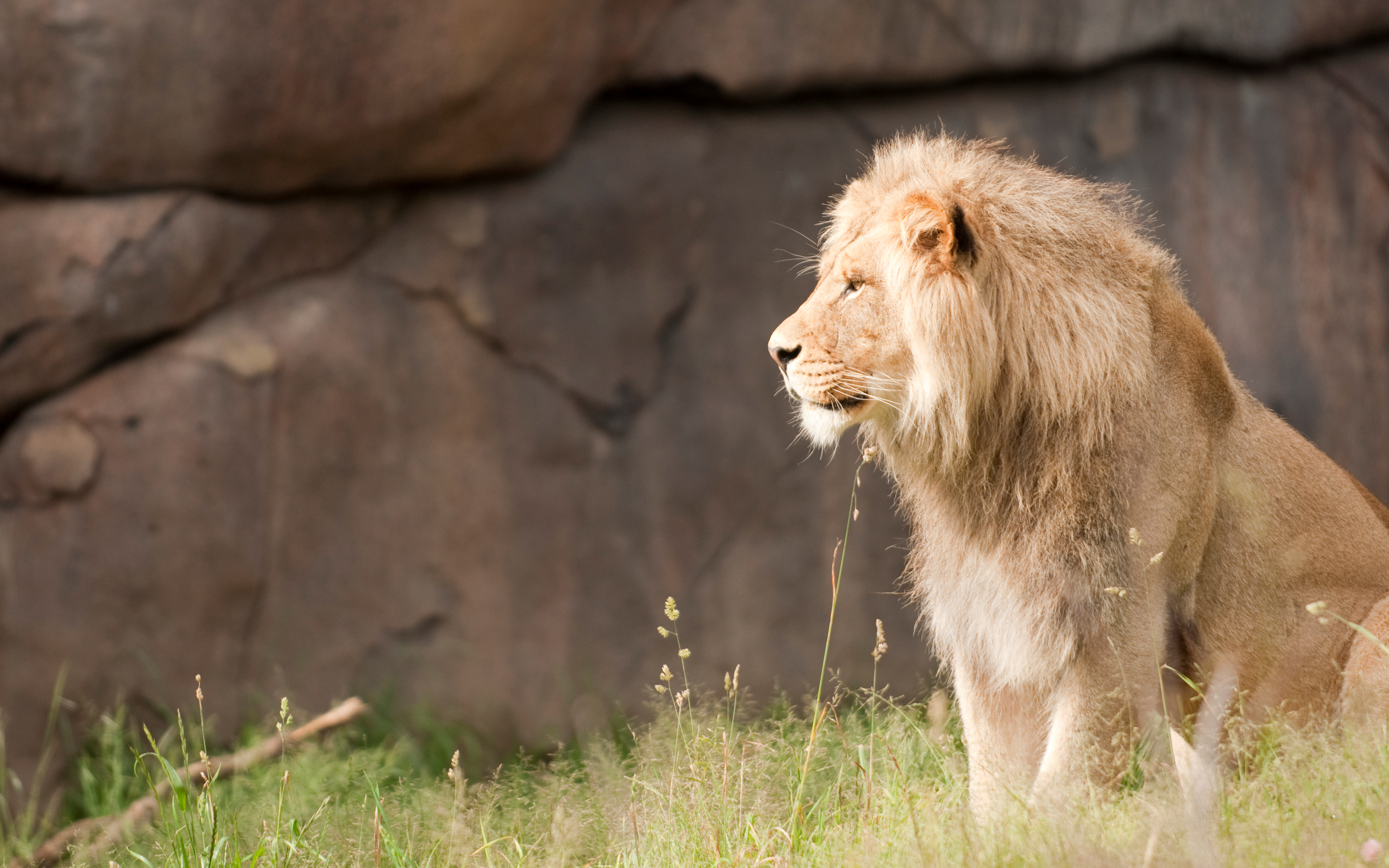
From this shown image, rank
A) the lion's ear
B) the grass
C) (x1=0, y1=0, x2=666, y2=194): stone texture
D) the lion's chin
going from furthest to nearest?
1. (x1=0, y1=0, x2=666, y2=194): stone texture
2. the lion's chin
3. the lion's ear
4. the grass

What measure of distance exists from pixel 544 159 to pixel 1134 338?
294 centimetres

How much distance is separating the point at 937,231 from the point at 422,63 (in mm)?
2602

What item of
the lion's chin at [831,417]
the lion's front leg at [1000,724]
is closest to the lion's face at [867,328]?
the lion's chin at [831,417]

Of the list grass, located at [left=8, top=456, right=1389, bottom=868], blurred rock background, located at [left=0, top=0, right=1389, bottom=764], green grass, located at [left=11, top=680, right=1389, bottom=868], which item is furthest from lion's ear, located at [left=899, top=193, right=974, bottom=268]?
blurred rock background, located at [left=0, top=0, right=1389, bottom=764]

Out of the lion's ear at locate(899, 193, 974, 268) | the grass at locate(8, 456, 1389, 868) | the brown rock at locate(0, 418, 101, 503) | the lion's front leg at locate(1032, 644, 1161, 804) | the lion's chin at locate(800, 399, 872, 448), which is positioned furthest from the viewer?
the brown rock at locate(0, 418, 101, 503)

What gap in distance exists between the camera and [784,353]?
2.75m

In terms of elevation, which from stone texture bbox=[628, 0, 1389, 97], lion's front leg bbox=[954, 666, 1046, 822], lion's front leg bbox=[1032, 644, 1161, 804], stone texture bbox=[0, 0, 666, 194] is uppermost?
stone texture bbox=[628, 0, 1389, 97]

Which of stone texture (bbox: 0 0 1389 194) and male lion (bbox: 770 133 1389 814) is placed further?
stone texture (bbox: 0 0 1389 194)

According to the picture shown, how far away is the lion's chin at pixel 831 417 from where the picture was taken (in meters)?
2.69

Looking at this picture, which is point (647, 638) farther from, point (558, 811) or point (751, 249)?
point (558, 811)

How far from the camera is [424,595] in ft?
16.2

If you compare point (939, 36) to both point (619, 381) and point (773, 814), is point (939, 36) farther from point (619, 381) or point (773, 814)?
point (773, 814)

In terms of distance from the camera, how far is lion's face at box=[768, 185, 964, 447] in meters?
2.62

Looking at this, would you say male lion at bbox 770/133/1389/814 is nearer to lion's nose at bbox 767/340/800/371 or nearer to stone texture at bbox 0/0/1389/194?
lion's nose at bbox 767/340/800/371
